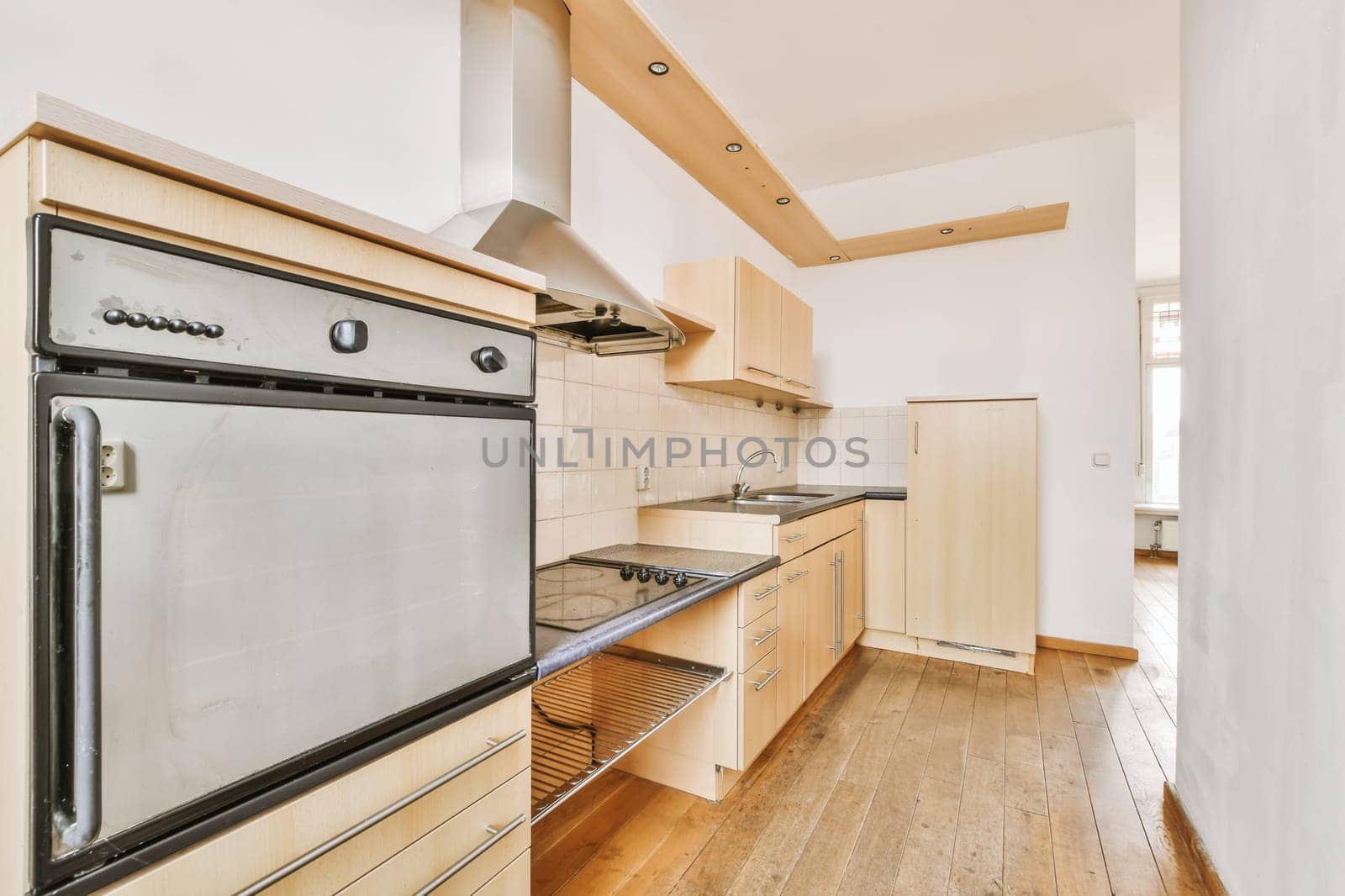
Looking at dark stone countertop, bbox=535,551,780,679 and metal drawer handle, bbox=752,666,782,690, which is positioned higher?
dark stone countertop, bbox=535,551,780,679

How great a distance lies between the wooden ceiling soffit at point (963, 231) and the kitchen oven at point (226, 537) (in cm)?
340

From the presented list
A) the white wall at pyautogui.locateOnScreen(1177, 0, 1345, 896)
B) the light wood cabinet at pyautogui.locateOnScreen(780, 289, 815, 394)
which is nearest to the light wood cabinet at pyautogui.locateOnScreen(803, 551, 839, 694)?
the light wood cabinet at pyautogui.locateOnScreen(780, 289, 815, 394)

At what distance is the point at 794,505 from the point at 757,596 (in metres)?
0.68

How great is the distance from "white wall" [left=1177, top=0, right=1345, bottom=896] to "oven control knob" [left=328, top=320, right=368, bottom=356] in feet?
5.37

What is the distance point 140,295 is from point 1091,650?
4407mm

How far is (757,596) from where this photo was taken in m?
2.11

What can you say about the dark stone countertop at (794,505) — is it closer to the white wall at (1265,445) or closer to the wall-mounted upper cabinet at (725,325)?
the wall-mounted upper cabinet at (725,325)

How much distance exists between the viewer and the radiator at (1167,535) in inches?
248

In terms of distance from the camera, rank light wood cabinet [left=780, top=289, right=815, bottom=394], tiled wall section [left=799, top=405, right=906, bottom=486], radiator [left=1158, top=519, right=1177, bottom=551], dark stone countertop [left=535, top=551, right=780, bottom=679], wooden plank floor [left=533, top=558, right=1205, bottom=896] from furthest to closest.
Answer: radiator [left=1158, top=519, right=1177, bottom=551] → tiled wall section [left=799, top=405, right=906, bottom=486] → light wood cabinet [left=780, top=289, right=815, bottom=394] → wooden plank floor [left=533, top=558, right=1205, bottom=896] → dark stone countertop [left=535, top=551, right=780, bottom=679]

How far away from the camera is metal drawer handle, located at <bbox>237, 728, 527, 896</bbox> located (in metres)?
0.75

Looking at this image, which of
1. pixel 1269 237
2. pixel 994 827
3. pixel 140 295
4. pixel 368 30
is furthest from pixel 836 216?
pixel 140 295

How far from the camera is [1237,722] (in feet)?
4.96

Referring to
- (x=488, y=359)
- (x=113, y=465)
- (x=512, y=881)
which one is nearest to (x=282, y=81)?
(x=488, y=359)

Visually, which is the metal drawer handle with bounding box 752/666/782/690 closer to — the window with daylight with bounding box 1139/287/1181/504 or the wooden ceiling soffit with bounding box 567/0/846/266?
the wooden ceiling soffit with bounding box 567/0/846/266
